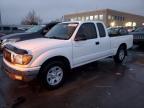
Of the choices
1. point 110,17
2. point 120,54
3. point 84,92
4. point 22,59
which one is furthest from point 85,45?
point 110,17

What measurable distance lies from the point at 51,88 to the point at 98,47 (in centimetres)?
228

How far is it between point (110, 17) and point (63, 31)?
227 ft

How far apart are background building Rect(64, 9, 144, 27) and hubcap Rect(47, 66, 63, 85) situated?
59055 mm

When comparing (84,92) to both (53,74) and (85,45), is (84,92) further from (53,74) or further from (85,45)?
(85,45)

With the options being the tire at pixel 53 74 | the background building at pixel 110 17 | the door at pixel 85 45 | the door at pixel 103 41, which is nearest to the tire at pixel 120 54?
the door at pixel 103 41

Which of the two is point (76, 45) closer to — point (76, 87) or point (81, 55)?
point (81, 55)

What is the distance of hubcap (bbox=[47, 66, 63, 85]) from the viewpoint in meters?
4.75

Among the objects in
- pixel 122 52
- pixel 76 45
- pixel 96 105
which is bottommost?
pixel 96 105

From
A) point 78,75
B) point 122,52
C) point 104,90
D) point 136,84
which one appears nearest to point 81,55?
point 78,75

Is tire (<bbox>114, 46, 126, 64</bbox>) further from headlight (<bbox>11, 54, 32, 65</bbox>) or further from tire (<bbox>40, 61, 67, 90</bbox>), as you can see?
headlight (<bbox>11, 54, 32, 65</bbox>)

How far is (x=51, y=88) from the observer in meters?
4.79

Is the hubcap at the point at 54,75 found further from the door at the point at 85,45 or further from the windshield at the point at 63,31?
the windshield at the point at 63,31

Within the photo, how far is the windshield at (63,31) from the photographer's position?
539 cm

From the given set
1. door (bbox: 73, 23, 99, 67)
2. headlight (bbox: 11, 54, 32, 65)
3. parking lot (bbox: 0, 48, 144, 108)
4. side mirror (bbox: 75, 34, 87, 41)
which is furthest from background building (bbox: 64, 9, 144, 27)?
headlight (bbox: 11, 54, 32, 65)
